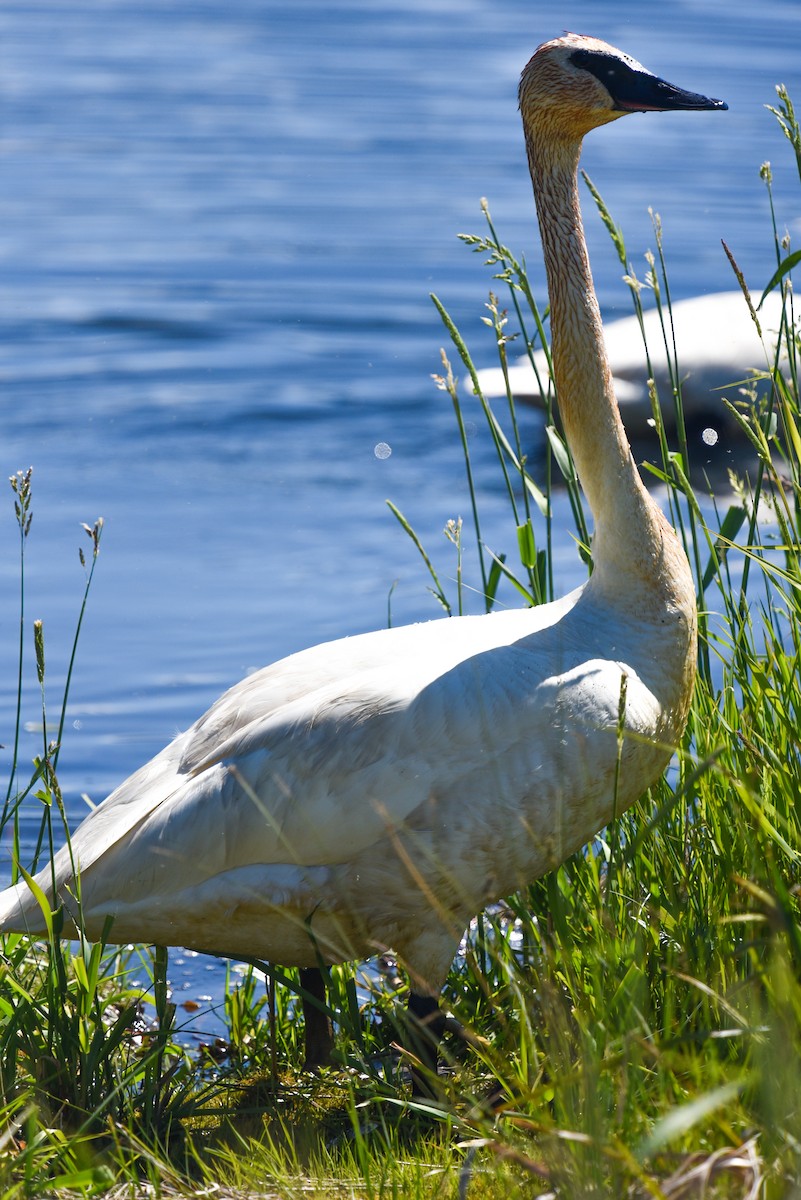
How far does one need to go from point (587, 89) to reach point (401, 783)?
6.08 feet

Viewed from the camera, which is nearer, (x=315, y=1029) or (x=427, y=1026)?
(x=427, y=1026)

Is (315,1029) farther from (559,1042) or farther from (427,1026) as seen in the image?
(559,1042)

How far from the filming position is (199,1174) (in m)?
3.23

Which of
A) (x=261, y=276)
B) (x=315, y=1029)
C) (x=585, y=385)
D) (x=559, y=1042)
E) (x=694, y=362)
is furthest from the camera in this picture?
(x=261, y=276)

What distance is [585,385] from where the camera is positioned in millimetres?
4062

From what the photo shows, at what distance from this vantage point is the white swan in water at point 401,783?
3469 millimetres

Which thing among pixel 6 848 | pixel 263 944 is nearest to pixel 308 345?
pixel 6 848

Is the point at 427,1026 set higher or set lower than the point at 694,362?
lower

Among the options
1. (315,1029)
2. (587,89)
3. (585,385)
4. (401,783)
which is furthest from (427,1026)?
(587,89)

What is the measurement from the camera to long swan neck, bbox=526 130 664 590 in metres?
3.89

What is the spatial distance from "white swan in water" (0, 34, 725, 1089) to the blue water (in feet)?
Result: 4.94

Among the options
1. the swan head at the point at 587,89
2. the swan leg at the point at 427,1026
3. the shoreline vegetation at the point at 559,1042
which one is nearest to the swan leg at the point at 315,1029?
the shoreline vegetation at the point at 559,1042

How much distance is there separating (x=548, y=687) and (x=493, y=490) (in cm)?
593

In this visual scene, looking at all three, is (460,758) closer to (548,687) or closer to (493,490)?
(548,687)
